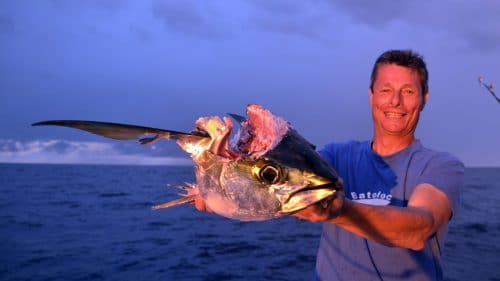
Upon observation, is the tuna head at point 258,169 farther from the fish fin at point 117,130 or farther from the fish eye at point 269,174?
the fish fin at point 117,130

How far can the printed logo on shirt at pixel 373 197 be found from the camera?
10.3 feet

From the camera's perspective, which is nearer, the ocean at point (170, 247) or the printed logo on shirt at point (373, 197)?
the printed logo on shirt at point (373, 197)

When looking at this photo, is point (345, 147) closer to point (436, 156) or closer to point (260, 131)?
point (436, 156)

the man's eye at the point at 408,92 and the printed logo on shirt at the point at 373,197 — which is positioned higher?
the man's eye at the point at 408,92

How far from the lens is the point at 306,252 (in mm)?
14305

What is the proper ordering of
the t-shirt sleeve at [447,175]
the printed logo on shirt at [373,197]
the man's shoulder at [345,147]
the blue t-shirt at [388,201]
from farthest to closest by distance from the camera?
the man's shoulder at [345,147] → the printed logo on shirt at [373,197] → the blue t-shirt at [388,201] → the t-shirt sleeve at [447,175]

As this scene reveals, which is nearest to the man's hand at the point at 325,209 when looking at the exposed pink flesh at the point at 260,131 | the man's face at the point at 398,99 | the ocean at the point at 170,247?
the exposed pink flesh at the point at 260,131

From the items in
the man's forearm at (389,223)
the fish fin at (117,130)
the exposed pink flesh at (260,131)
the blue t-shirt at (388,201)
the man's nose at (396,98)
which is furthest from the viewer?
the man's nose at (396,98)

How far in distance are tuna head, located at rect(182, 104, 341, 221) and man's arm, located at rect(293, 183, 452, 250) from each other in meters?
0.17

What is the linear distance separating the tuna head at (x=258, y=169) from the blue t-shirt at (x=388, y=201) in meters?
1.43

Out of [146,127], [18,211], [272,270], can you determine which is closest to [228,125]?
[146,127]

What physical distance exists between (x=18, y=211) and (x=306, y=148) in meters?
24.9

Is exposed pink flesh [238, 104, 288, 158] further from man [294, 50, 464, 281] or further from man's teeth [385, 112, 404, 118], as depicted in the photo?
man's teeth [385, 112, 404, 118]

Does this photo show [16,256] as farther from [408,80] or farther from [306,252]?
[408,80]
